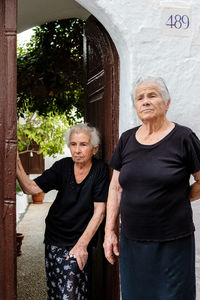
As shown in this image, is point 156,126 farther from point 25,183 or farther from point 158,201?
point 25,183

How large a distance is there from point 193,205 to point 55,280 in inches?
37.9

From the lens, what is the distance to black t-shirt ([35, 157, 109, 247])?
2520 millimetres

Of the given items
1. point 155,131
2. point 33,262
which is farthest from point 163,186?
point 33,262

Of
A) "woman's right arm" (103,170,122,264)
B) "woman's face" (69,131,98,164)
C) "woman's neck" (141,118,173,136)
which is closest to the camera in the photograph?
"woman's neck" (141,118,173,136)

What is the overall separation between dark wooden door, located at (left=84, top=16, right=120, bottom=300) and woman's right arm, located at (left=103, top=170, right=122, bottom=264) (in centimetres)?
41

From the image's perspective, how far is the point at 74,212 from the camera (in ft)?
8.31

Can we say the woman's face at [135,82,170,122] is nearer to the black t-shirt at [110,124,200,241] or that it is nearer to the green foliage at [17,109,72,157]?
the black t-shirt at [110,124,200,241]

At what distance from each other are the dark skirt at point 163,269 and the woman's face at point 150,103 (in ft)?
1.91

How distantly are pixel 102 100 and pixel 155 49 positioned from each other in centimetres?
59

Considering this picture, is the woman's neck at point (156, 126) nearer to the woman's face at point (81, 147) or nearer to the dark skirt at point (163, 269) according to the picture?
the dark skirt at point (163, 269)

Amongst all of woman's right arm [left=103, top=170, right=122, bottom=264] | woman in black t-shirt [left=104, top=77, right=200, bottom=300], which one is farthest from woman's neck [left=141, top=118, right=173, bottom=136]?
woman's right arm [left=103, top=170, right=122, bottom=264]

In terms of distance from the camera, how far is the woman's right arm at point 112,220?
2.15 m

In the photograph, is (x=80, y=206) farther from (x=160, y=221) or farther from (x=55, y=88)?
(x=55, y=88)

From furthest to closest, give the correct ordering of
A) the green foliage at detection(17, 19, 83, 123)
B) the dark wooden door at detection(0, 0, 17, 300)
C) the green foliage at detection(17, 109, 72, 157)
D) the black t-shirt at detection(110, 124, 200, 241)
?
the green foliage at detection(17, 109, 72, 157)
the green foliage at detection(17, 19, 83, 123)
the dark wooden door at detection(0, 0, 17, 300)
the black t-shirt at detection(110, 124, 200, 241)
